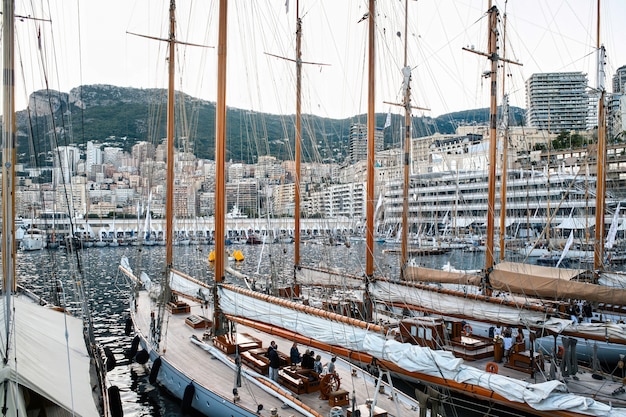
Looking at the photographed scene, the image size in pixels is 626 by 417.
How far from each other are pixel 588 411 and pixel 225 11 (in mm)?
14819

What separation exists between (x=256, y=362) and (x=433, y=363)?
5.20 m

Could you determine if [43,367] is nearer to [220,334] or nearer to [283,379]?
[283,379]

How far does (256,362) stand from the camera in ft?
42.5

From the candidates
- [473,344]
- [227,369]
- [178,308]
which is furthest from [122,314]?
[473,344]

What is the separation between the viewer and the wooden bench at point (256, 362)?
502 inches

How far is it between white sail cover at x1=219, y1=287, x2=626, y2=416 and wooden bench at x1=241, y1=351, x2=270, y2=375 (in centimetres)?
143

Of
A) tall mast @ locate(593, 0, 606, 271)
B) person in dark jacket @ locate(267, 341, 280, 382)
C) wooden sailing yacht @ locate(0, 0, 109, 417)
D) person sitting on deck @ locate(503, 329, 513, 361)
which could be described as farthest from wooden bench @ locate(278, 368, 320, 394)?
tall mast @ locate(593, 0, 606, 271)

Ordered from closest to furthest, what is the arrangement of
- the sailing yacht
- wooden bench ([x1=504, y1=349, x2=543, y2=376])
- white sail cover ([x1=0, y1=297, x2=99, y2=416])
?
white sail cover ([x1=0, y1=297, x2=99, y2=416]) < the sailing yacht < wooden bench ([x1=504, y1=349, x2=543, y2=376])

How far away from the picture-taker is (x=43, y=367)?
24.4 feet

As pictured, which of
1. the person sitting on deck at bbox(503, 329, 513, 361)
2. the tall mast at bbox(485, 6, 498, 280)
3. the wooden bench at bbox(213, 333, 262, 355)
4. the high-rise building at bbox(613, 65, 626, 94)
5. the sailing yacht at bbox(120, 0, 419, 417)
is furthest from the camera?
the high-rise building at bbox(613, 65, 626, 94)

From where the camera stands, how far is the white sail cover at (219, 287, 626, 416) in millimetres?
9203

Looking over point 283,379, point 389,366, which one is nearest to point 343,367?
point 283,379

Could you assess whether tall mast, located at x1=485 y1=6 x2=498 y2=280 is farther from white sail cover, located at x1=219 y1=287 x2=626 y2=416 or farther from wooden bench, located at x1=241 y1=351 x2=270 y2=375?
wooden bench, located at x1=241 y1=351 x2=270 y2=375

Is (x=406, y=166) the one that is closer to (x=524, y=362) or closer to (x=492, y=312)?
(x=492, y=312)
